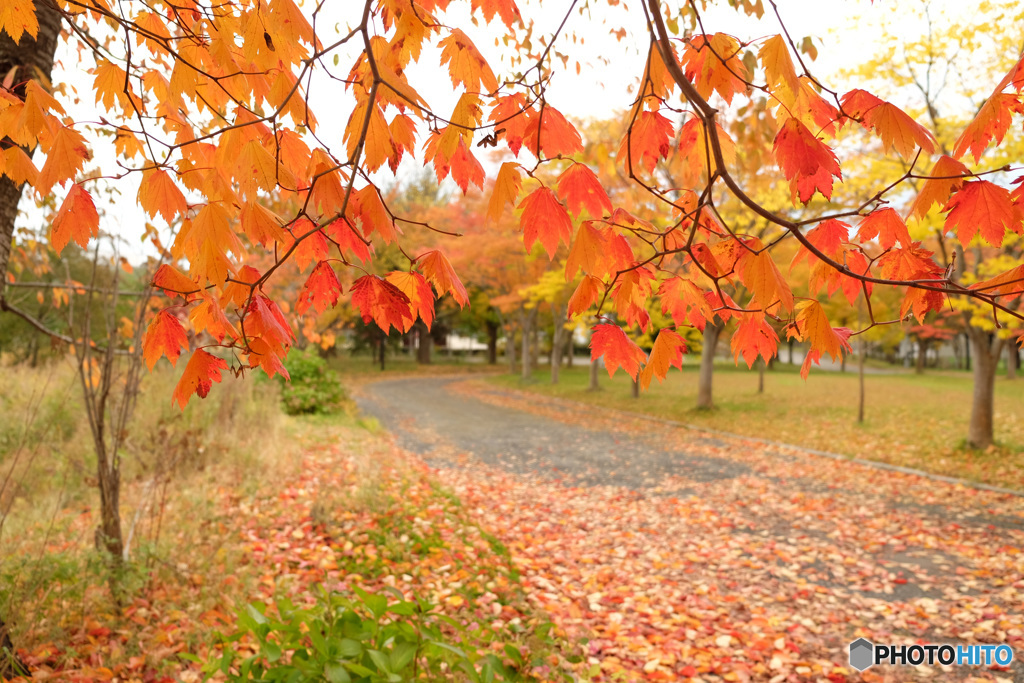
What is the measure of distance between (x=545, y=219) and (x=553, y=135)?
49 cm

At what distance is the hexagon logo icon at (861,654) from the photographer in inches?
137

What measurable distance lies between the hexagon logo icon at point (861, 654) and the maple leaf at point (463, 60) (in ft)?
13.3

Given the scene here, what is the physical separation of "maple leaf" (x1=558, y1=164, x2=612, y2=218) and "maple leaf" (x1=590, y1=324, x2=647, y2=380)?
42 centimetres

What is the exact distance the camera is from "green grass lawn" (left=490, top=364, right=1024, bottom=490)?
8500 mm

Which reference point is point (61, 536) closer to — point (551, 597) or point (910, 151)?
point (551, 597)

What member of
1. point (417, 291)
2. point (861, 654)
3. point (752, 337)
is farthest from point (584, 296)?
point (861, 654)

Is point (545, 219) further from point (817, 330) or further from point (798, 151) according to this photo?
point (817, 330)

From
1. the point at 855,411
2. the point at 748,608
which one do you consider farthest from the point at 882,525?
the point at 855,411

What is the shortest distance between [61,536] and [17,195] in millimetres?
3381

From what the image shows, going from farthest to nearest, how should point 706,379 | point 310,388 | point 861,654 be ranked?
point 706,379, point 310,388, point 861,654

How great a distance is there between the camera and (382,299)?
1.68m

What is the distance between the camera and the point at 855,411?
13836 mm

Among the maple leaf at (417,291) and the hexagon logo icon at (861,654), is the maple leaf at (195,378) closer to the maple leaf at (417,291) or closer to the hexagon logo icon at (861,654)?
the maple leaf at (417,291)

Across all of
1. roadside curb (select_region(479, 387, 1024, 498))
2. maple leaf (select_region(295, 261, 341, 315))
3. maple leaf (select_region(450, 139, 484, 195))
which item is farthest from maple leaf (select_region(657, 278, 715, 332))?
roadside curb (select_region(479, 387, 1024, 498))
